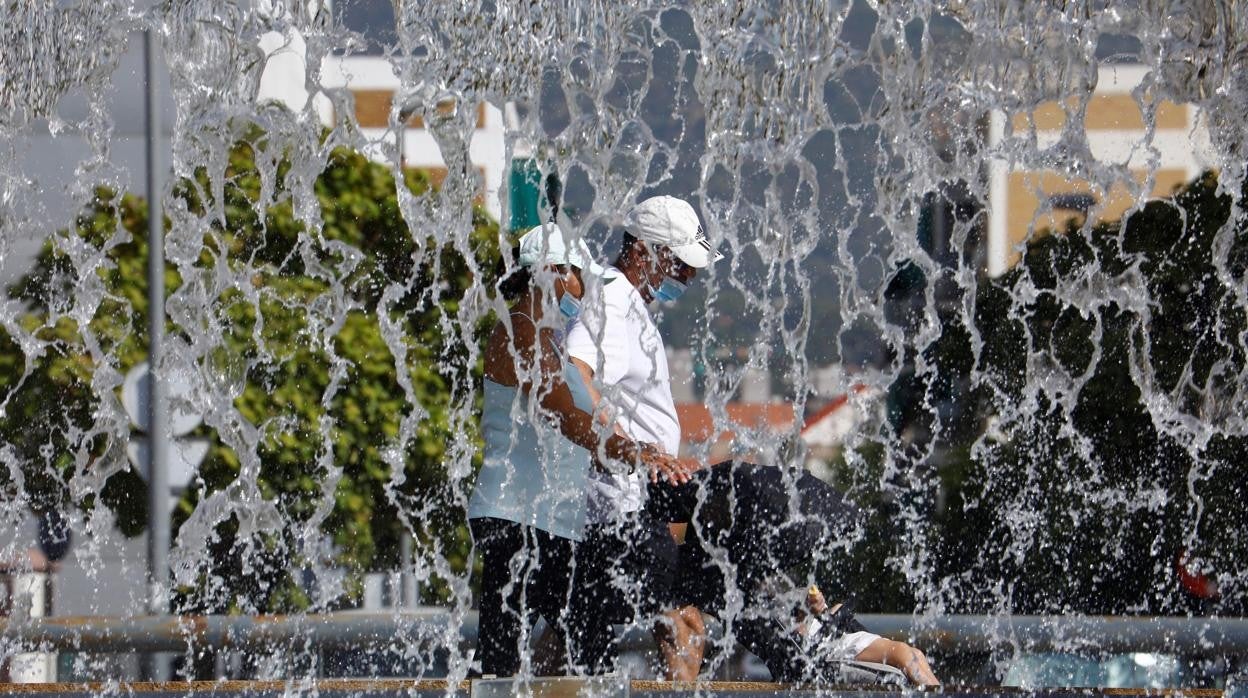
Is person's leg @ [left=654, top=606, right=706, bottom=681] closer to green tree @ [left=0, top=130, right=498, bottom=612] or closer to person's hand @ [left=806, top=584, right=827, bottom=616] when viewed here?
person's hand @ [left=806, top=584, right=827, bottom=616]

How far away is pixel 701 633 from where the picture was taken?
14.8ft

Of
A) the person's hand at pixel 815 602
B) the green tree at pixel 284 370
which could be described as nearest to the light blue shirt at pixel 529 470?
the person's hand at pixel 815 602

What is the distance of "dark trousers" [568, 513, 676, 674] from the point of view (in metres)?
4.23

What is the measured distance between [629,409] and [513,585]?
1.50ft

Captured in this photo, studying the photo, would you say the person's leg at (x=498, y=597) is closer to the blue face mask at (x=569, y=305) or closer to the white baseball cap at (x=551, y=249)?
the blue face mask at (x=569, y=305)

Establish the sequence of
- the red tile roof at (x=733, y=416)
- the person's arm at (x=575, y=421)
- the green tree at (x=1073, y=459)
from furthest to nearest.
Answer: the red tile roof at (x=733, y=416), the green tree at (x=1073, y=459), the person's arm at (x=575, y=421)

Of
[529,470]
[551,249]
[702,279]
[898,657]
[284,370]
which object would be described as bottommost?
[898,657]

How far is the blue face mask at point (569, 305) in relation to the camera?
13.4 feet

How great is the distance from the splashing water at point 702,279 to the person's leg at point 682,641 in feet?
0.36

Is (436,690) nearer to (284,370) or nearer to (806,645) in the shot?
(806,645)

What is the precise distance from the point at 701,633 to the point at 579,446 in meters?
0.65

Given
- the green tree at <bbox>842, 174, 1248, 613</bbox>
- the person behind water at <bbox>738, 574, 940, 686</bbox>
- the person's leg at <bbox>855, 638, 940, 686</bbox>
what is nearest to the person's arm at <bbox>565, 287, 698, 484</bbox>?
the person behind water at <bbox>738, 574, 940, 686</bbox>

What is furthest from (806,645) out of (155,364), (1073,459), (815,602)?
(1073,459)

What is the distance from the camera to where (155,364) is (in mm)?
10289
